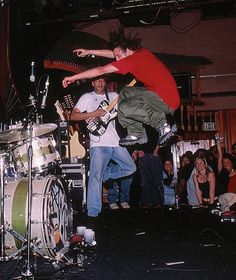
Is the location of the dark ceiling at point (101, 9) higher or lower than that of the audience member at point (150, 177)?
higher

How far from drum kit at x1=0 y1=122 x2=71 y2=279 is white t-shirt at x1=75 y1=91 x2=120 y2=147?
1.65 m

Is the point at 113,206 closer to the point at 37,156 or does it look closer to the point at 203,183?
the point at 203,183

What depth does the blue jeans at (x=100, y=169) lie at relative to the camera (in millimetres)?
4660

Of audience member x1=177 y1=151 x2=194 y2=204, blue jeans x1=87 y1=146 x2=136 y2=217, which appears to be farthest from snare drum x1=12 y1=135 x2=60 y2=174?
audience member x1=177 y1=151 x2=194 y2=204

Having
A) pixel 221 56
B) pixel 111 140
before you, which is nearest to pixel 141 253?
pixel 111 140

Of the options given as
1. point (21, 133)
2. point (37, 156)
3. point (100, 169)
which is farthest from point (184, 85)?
point (21, 133)

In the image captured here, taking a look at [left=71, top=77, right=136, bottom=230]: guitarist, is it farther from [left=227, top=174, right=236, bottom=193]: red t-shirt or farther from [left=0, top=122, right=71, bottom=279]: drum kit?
[left=227, top=174, right=236, bottom=193]: red t-shirt

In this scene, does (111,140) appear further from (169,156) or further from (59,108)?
(169,156)

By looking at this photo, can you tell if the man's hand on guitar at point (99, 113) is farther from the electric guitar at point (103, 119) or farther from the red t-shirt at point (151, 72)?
the red t-shirt at point (151, 72)

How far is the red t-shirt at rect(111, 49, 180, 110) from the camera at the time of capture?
12.1 ft

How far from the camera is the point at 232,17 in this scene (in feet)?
33.3

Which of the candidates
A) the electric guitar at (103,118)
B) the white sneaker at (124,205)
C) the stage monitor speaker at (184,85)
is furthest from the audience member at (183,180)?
the electric guitar at (103,118)

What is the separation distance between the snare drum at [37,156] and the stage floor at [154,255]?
0.78 m

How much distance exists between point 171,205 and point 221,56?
5.30m
